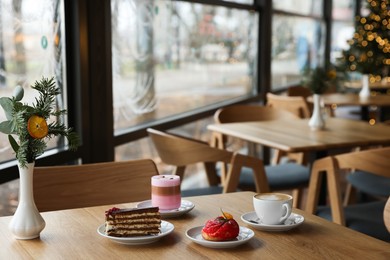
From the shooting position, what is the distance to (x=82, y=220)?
5.79 feet

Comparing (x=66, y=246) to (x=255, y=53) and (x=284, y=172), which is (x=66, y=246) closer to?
(x=284, y=172)

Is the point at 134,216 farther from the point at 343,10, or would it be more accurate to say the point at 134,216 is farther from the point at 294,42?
the point at 343,10

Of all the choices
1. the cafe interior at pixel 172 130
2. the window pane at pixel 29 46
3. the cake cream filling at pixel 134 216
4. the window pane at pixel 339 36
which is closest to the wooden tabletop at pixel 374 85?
the window pane at pixel 339 36

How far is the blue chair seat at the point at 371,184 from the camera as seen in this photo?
136 inches

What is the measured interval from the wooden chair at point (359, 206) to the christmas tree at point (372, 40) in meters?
5.60

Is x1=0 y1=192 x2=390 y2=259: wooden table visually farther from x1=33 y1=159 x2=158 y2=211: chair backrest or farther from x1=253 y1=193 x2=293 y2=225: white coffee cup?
x1=33 y1=159 x2=158 y2=211: chair backrest

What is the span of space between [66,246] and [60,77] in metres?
1.83

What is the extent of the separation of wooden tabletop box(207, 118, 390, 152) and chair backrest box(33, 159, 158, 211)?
3.76 ft

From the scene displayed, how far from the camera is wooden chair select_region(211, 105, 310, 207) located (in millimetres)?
3648

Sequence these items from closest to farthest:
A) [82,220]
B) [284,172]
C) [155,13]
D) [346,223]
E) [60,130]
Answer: [60,130] → [82,220] → [346,223] → [284,172] → [155,13]

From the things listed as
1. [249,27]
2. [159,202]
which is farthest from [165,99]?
[159,202]

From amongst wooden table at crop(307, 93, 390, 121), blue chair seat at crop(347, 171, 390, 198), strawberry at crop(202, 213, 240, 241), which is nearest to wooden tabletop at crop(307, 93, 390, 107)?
wooden table at crop(307, 93, 390, 121)

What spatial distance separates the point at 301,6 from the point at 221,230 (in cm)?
639

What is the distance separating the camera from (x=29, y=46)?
305 centimetres
